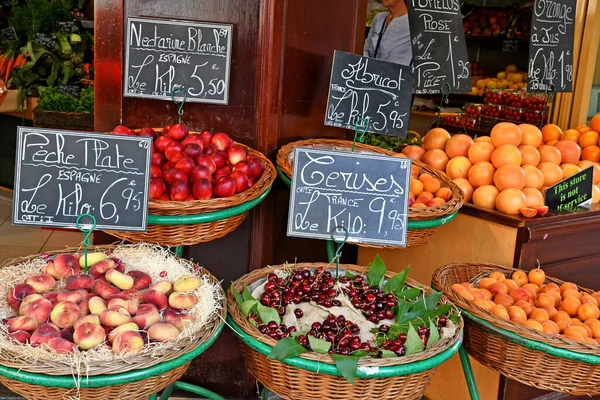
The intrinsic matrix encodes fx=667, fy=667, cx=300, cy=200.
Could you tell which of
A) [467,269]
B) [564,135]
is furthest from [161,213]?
[564,135]

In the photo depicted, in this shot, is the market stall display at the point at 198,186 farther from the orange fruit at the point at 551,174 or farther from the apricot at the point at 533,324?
the orange fruit at the point at 551,174

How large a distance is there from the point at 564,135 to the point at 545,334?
1736 mm

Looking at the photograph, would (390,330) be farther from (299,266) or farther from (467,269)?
(467,269)

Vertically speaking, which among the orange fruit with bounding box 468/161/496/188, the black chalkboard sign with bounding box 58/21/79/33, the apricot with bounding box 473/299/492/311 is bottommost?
the apricot with bounding box 473/299/492/311

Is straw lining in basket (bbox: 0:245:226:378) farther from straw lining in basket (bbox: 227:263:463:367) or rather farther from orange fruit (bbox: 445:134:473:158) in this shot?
orange fruit (bbox: 445:134:473:158)

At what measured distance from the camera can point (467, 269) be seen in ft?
7.75

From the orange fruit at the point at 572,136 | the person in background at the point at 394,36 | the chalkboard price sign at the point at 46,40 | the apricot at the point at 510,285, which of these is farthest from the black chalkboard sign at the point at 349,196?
A: the chalkboard price sign at the point at 46,40

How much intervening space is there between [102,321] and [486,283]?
4.29 ft

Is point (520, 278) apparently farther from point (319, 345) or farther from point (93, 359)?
point (93, 359)

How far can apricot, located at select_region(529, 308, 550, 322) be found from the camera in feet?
6.69

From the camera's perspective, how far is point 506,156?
2660mm

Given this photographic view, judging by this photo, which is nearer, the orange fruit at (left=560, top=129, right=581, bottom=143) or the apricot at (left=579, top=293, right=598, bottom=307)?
the apricot at (left=579, top=293, right=598, bottom=307)

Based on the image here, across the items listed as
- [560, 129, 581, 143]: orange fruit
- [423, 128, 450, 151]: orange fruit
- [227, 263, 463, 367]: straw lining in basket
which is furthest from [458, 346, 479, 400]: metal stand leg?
[560, 129, 581, 143]: orange fruit

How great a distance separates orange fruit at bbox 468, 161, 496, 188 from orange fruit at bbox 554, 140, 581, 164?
0.46m
